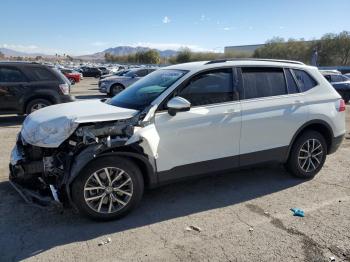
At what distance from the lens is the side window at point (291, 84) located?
17.5ft

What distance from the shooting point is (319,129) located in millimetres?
5660

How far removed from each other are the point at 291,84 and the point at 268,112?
707mm

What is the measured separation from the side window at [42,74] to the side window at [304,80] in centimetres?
748

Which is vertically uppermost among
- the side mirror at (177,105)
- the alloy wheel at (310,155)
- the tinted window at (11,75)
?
the tinted window at (11,75)

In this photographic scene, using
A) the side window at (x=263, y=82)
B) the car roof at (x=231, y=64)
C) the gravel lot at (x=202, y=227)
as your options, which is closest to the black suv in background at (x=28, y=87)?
the gravel lot at (x=202, y=227)

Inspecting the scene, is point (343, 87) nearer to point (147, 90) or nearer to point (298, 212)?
point (298, 212)

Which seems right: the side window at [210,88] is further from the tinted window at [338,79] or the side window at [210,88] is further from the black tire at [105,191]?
the tinted window at [338,79]

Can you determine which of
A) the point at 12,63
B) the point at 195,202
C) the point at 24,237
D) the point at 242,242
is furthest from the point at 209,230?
the point at 12,63

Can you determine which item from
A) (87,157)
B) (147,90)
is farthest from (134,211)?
(147,90)

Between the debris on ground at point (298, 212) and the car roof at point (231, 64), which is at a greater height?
the car roof at point (231, 64)

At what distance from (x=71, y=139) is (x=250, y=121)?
2.36 meters

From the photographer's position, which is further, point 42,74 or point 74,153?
point 42,74

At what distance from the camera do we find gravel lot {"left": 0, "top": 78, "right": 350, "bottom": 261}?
11.5ft

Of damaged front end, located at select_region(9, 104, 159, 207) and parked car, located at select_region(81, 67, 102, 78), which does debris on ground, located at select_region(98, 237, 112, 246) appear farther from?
parked car, located at select_region(81, 67, 102, 78)
